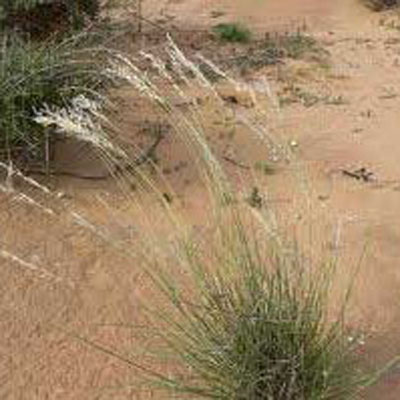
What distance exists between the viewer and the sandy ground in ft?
12.0

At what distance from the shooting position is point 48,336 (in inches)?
148

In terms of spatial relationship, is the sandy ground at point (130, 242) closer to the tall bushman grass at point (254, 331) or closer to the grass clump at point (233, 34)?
the tall bushman grass at point (254, 331)

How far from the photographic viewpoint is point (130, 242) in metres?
4.21

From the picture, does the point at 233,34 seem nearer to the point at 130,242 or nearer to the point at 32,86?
the point at 32,86

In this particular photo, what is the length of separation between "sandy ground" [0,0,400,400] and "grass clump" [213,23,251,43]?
3.00 feet

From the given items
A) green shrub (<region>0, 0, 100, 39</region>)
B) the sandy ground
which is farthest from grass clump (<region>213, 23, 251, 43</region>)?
green shrub (<region>0, 0, 100, 39</region>)

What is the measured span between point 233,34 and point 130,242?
3360mm

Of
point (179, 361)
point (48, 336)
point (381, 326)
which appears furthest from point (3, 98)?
point (381, 326)

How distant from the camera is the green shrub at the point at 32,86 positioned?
4426 mm

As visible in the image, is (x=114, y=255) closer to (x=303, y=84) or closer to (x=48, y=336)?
(x=48, y=336)

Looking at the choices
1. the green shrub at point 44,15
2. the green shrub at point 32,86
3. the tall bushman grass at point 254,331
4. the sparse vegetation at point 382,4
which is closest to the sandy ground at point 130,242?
the green shrub at point 32,86

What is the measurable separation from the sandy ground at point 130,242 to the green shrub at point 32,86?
9.1 inches

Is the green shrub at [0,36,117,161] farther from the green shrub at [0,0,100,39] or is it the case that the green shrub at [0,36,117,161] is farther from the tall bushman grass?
the tall bushman grass

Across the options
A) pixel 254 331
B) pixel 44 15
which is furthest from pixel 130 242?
pixel 44 15
